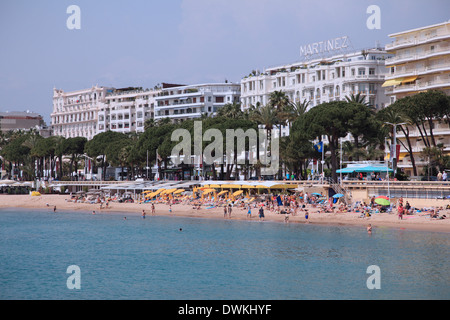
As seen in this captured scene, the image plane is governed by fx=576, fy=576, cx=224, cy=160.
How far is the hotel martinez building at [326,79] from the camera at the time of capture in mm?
95500

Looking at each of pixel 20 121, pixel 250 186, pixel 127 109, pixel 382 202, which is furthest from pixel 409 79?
pixel 20 121

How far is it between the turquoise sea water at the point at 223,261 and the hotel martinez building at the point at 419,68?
101 feet

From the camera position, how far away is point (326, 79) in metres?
101

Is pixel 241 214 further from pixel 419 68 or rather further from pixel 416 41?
pixel 416 41

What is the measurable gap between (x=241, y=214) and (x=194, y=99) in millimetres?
74258

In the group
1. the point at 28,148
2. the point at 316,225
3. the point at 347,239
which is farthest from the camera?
the point at 28,148

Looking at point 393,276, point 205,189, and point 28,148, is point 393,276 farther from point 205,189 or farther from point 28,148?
point 28,148

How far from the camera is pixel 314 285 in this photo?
32781mm

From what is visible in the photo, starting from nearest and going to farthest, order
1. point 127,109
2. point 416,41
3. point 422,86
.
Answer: point 422,86, point 416,41, point 127,109

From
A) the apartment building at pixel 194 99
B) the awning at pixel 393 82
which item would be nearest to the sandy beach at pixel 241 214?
the awning at pixel 393 82

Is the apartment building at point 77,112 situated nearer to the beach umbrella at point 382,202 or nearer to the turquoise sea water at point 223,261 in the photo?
the turquoise sea water at point 223,261

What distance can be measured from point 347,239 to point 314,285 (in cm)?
1537

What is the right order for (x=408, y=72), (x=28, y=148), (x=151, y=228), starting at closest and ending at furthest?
(x=151, y=228) < (x=408, y=72) < (x=28, y=148)
